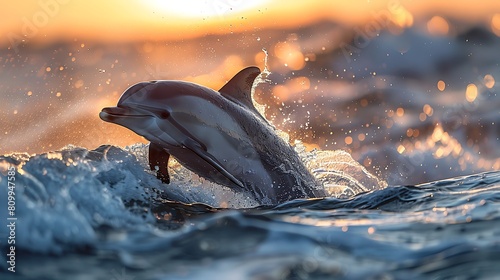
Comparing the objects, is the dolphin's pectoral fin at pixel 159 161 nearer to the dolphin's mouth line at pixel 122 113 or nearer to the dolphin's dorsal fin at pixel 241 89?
the dolphin's mouth line at pixel 122 113

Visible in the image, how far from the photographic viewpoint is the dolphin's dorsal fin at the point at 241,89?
8414 mm

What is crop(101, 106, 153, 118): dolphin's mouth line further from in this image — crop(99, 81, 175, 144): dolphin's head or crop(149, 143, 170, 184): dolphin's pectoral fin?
crop(149, 143, 170, 184): dolphin's pectoral fin

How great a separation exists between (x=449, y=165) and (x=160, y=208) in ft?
43.4

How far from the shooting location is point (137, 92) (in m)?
7.91

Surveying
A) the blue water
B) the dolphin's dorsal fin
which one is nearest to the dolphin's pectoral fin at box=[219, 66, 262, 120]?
the dolphin's dorsal fin

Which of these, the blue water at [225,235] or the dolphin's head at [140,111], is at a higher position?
the dolphin's head at [140,111]

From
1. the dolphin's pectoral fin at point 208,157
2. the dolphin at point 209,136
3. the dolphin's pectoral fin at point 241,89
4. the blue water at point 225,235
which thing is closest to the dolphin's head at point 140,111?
the dolphin at point 209,136

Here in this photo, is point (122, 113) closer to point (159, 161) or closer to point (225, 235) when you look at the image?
point (159, 161)

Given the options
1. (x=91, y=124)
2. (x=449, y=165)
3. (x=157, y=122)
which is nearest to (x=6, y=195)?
(x=157, y=122)

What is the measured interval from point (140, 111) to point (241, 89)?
1.39 meters

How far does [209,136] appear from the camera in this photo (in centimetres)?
788

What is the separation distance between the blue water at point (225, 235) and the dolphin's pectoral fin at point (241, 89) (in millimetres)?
1650

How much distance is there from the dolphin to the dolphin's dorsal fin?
0.06ft

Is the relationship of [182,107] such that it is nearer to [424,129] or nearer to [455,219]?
[455,219]
